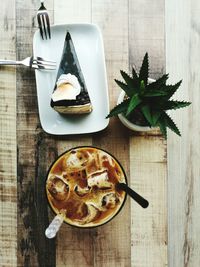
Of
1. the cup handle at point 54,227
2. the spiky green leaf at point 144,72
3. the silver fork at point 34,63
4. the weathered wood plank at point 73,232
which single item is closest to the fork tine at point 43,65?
the silver fork at point 34,63

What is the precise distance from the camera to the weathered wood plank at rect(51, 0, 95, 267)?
1162mm

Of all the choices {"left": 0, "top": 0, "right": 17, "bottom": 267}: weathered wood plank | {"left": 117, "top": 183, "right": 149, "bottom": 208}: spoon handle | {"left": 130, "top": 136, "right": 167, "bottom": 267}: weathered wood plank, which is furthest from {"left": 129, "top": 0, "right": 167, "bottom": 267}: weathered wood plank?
{"left": 0, "top": 0, "right": 17, "bottom": 267}: weathered wood plank

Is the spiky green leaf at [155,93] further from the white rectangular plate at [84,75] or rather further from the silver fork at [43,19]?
the silver fork at [43,19]

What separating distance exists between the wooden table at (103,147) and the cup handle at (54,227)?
0.08 meters

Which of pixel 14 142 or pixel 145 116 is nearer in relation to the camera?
pixel 145 116

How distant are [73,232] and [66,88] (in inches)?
13.1

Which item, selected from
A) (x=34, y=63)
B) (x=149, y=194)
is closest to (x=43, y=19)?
(x=34, y=63)

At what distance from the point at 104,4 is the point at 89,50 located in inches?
4.5

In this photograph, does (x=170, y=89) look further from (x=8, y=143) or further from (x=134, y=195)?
(x=8, y=143)

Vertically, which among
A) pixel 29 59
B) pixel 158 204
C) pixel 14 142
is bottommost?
pixel 158 204

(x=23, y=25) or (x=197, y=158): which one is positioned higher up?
(x=23, y=25)

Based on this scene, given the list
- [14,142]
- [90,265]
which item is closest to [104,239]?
[90,265]

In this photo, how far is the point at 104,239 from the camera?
3.84ft

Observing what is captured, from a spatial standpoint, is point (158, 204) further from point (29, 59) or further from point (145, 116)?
point (29, 59)
